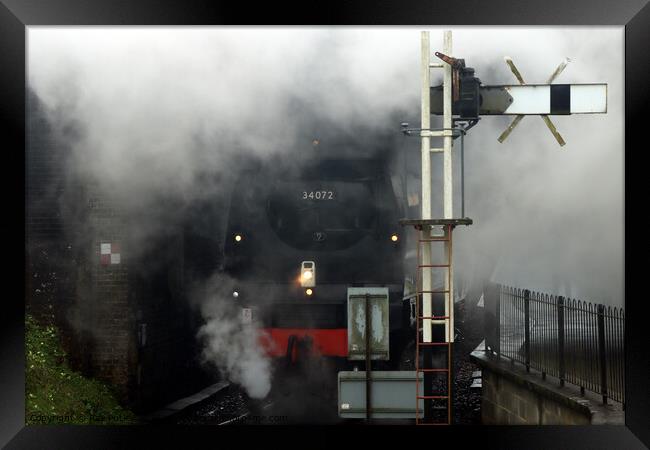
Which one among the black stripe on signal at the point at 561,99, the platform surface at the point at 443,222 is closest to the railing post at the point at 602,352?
the platform surface at the point at 443,222

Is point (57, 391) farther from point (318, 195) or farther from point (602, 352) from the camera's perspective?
point (602, 352)

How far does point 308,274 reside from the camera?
272 inches

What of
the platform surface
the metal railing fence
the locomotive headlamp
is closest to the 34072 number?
the locomotive headlamp

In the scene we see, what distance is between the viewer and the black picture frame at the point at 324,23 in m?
4.46

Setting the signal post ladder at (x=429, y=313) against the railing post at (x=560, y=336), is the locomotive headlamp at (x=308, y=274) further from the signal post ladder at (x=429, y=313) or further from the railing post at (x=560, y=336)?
the railing post at (x=560, y=336)

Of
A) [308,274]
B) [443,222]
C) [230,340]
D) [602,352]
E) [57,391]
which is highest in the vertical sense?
[443,222]

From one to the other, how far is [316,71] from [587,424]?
12.9 feet

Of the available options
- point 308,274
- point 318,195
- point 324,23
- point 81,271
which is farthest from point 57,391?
point 324,23

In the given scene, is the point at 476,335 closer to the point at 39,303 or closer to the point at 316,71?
the point at 316,71

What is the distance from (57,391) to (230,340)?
5.32ft

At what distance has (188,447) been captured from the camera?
15.6ft

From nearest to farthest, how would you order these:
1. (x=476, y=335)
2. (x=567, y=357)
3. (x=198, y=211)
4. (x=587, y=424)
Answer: (x=587, y=424) → (x=567, y=357) → (x=198, y=211) → (x=476, y=335)

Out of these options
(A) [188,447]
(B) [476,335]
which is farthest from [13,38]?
(B) [476,335]

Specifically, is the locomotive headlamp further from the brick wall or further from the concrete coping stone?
the concrete coping stone
